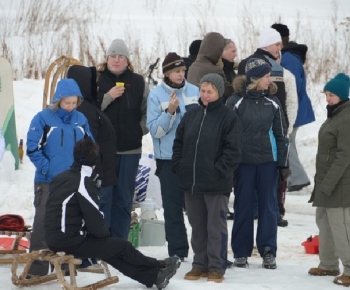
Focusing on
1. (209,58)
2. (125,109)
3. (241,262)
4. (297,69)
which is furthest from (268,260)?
(297,69)

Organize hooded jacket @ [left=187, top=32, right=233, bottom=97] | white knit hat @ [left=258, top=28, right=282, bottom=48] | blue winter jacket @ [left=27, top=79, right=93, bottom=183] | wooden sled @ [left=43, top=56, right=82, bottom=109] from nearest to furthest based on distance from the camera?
blue winter jacket @ [left=27, top=79, right=93, bottom=183] → white knit hat @ [left=258, top=28, right=282, bottom=48] → hooded jacket @ [left=187, top=32, right=233, bottom=97] → wooden sled @ [left=43, top=56, right=82, bottom=109]

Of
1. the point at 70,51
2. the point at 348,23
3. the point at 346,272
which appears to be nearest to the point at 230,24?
the point at 348,23

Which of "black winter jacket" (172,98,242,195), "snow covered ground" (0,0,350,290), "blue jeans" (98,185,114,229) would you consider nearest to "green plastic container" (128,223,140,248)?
"snow covered ground" (0,0,350,290)

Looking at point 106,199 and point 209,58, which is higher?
point 209,58

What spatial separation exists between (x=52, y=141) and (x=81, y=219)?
0.86 meters

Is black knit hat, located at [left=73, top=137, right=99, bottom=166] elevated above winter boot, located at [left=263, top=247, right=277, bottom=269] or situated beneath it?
elevated above

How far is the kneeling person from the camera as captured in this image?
26.6 ft

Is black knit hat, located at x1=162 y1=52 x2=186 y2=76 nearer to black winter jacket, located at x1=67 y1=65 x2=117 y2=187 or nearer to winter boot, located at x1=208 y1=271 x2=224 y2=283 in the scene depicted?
black winter jacket, located at x1=67 y1=65 x2=117 y2=187

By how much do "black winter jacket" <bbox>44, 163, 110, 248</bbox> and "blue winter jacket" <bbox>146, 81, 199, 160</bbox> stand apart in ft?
4.88

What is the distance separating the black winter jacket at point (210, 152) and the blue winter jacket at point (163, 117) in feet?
1.55

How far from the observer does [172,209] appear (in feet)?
31.5

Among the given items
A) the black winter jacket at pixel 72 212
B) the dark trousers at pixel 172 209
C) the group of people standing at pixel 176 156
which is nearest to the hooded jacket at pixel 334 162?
the group of people standing at pixel 176 156

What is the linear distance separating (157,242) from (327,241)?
201 cm

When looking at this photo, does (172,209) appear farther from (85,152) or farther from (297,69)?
(297,69)
